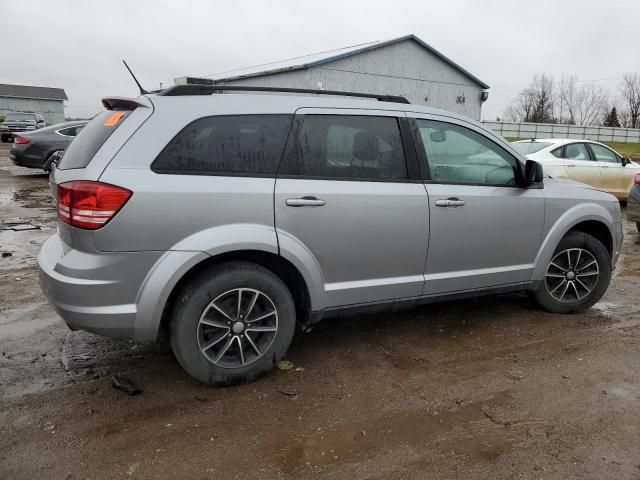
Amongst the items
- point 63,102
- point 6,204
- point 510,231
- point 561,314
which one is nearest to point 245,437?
point 510,231

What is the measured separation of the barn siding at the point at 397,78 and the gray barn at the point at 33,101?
47692 millimetres

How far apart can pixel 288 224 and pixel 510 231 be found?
1.96 meters

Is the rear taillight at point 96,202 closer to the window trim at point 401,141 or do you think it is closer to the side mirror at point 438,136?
the window trim at point 401,141

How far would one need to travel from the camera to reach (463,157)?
154 inches

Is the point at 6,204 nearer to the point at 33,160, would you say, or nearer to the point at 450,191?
the point at 33,160

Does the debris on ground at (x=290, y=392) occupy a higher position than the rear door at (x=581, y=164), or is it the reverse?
the rear door at (x=581, y=164)

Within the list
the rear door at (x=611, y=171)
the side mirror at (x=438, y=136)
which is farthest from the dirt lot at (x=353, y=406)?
the rear door at (x=611, y=171)

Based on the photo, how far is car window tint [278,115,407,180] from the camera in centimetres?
329

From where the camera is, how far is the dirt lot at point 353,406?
250 centimetres

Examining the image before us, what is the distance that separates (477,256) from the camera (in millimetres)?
3893

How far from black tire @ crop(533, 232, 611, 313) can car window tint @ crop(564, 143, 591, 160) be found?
6.16 metres

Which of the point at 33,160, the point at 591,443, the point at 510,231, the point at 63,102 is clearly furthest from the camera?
the point at 63,102

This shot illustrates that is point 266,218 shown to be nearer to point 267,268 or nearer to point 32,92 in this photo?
point 267,268

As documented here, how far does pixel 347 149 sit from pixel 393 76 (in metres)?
25.4
